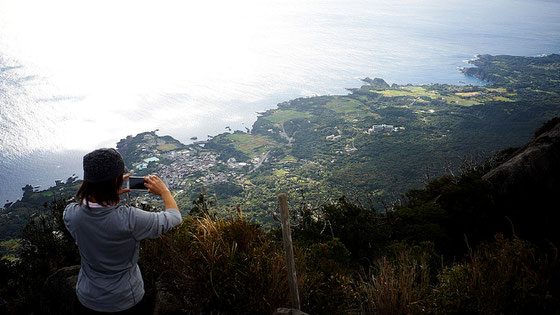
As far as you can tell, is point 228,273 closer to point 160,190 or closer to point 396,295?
point 160,190

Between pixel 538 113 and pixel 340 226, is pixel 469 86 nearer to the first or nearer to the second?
pixel 538 113

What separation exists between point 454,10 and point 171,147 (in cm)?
17802

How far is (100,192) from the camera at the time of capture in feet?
4.41

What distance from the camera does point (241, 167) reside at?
157 feet

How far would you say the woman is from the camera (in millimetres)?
1336

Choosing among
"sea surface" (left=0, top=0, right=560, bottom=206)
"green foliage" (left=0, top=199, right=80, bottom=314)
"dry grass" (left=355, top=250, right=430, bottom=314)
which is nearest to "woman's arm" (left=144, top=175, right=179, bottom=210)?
"dry grass" (left=355, top=250, right=430, bottom=314)

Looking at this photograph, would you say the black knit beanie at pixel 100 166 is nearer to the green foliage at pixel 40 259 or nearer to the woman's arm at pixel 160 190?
the woman's arm at pixel 160 190

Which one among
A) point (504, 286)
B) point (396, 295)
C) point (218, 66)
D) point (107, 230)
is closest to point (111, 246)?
point (107, 230)

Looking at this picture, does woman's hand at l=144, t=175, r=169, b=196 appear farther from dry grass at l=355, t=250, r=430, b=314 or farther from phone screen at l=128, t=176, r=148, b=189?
dry grass at l=355, t=250, r=430, b=314

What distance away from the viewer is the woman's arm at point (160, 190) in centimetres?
153

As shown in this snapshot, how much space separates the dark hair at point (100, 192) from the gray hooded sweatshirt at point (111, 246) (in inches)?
1.2

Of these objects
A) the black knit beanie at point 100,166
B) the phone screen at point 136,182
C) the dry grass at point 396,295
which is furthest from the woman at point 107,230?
the dry grass at point 396,295

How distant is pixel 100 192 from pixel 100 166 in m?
0.11

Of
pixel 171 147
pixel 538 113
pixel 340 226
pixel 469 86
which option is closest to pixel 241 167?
pixel 171 147
